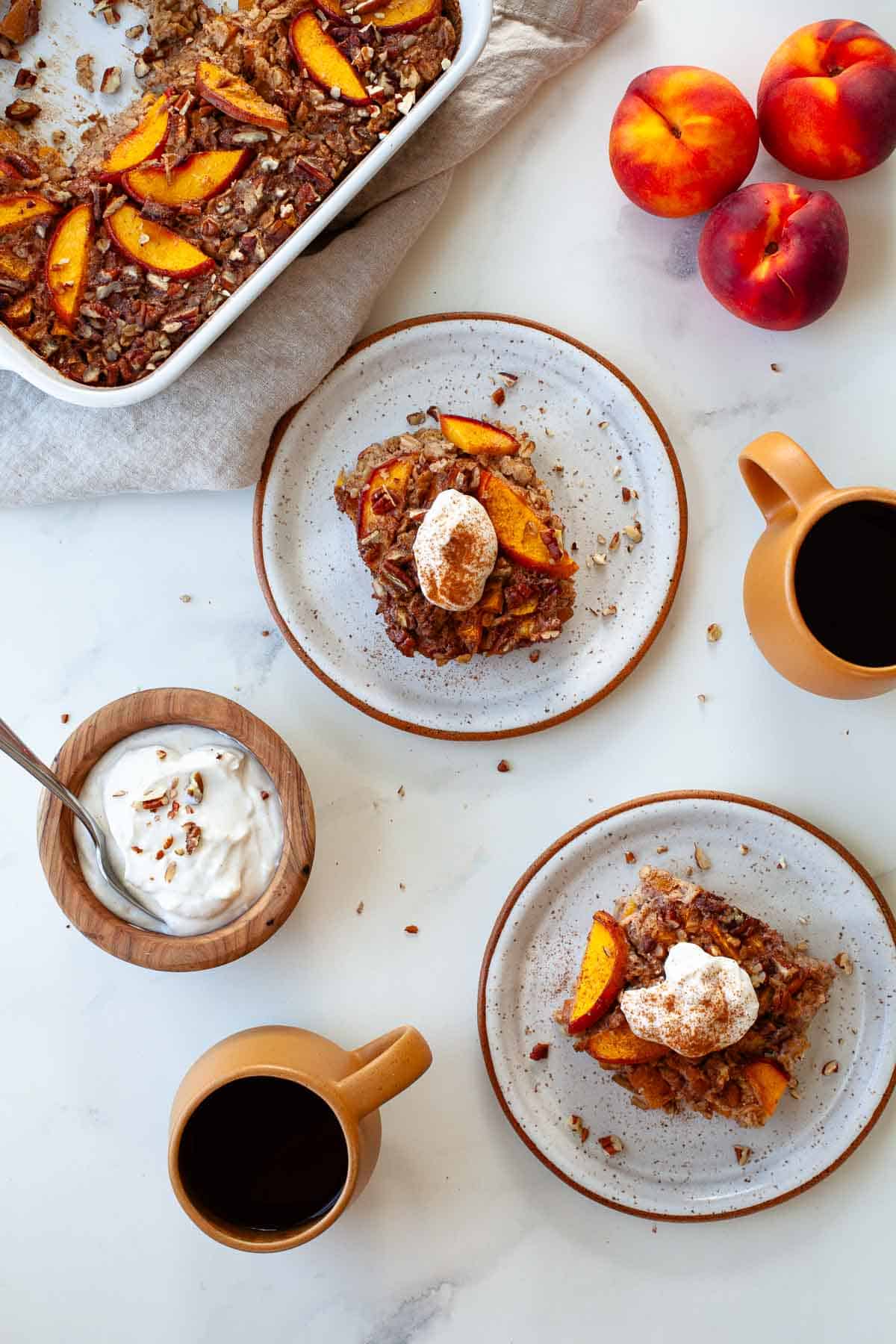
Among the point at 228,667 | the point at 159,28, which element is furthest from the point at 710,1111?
the point at 159,28

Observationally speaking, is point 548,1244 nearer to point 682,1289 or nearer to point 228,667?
point 682,1289

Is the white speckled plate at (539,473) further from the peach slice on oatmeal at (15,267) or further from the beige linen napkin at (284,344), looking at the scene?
the peach slice on oatmeal at (15,267)

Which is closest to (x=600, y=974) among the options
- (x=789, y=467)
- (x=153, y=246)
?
(x=789, y=467)

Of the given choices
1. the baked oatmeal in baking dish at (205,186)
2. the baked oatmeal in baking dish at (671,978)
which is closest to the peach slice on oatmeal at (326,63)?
the baked oatmeal in baking dish at (205,186)

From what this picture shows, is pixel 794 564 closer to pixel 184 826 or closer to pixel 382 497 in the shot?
pixel 382 497

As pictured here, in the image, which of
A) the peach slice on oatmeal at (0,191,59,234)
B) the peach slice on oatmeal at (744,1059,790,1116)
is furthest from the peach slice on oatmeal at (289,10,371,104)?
the peach slice on oatmeal at (744,1059,790,1116)
